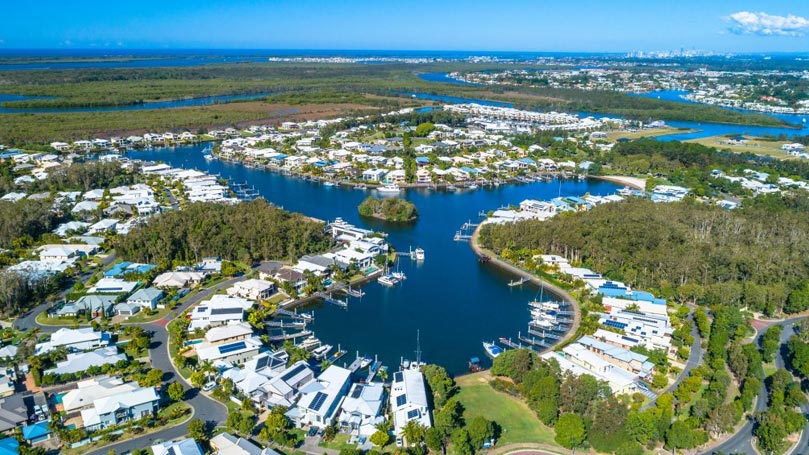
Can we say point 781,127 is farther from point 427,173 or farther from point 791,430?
point 791,430

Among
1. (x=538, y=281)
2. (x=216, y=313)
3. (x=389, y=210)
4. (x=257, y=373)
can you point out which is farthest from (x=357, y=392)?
(x=389, y=210)

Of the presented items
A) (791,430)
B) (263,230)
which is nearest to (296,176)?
(263,230)

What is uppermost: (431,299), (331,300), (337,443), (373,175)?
(373,175)

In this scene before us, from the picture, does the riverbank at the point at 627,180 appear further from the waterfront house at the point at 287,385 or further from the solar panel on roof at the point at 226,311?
the waterfront house at the point at 287,385

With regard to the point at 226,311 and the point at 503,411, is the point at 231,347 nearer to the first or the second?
the point at 226,311

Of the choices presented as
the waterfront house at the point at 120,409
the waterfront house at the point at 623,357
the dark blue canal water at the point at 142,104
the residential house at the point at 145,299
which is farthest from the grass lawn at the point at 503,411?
the dark blue canal water at the point at 142,104
